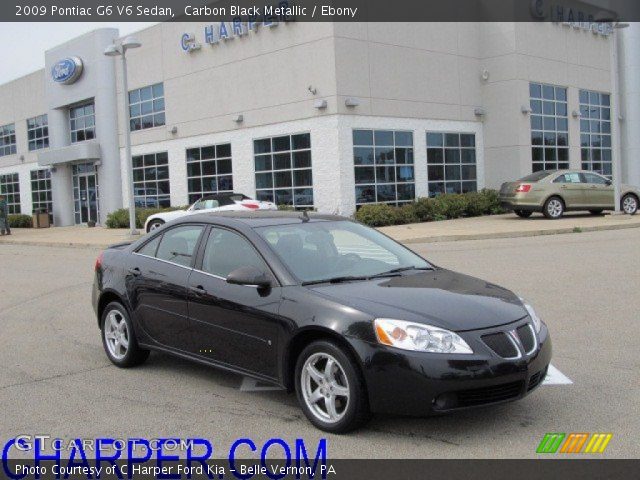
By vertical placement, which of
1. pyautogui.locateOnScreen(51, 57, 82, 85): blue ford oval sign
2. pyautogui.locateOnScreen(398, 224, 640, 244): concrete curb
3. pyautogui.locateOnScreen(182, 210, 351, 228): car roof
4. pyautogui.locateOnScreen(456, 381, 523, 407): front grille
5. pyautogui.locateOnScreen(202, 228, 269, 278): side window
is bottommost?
pyautogui.locateOnScreen(456, 381, 523, 407): front grille

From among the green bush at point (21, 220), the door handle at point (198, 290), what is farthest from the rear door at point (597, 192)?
the green bush at point (21, 220)

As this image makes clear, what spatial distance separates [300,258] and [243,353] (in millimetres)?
840

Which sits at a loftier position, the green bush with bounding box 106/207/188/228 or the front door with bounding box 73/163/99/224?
the front door with bounding box 73/163/99/224

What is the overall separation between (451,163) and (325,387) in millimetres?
25508

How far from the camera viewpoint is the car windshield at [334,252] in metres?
5.54

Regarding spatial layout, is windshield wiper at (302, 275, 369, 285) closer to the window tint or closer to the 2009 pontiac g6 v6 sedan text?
the 2009 pontiac g6 v6 sedan text

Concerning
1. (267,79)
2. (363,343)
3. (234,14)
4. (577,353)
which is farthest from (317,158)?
(363,343)

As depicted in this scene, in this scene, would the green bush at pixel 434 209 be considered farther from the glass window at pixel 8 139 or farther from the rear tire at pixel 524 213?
the glass window at pixel 8 139

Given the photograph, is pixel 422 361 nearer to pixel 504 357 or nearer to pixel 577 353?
pixel 504 357

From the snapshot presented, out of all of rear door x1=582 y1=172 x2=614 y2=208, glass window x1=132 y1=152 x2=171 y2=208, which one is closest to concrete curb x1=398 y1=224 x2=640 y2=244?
rear door x1=582 y1=172 x2=614 y2=208

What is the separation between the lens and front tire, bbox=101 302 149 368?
665 centimetres

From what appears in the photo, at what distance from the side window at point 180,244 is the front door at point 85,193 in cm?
3180

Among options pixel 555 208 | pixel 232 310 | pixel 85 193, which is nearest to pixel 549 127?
pixel 555 208

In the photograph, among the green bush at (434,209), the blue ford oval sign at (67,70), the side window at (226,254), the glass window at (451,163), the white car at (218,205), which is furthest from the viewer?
the blue ford oval sign at (67,70)
